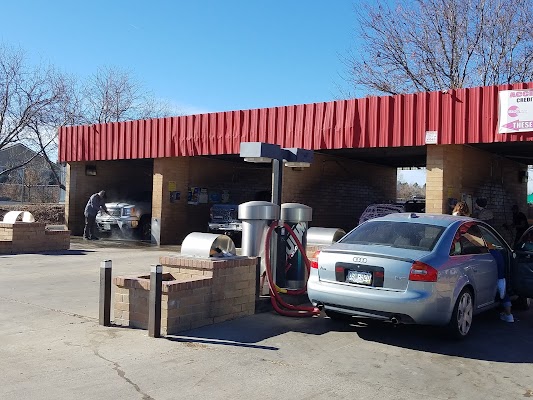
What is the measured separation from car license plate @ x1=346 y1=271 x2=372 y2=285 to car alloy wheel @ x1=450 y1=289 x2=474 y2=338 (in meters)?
1.05

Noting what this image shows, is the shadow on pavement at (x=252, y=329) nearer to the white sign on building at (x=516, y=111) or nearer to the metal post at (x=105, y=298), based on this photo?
the metal post at (x=105, y=298)

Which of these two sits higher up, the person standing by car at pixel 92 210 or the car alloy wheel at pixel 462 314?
the person standing by car at pixel 92 210

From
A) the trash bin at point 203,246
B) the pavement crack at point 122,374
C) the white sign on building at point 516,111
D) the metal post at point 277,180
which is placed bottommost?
the pavement crack at point 122,374

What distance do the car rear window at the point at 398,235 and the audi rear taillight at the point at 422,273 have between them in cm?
46

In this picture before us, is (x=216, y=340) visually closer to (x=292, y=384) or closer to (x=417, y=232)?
(x=292, y=384)

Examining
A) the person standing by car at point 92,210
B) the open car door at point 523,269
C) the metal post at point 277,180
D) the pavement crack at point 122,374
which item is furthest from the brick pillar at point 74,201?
the open car door at point 523,269

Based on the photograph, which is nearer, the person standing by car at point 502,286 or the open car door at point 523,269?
the open car door at point 523,269

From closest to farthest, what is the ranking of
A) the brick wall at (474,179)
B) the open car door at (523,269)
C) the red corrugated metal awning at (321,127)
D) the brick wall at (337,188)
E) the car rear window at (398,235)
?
the car rear window at (398,235), the open car door at (523,269), the red corrugated metal awning at (321,127), the brick wall at (474,179), the brick wall at (337,188)

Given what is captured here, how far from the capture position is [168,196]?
755 inches

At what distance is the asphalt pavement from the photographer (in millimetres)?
4738

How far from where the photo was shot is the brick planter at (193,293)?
645cm

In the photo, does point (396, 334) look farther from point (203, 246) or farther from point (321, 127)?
point (321, 127)

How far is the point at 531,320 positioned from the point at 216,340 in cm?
475

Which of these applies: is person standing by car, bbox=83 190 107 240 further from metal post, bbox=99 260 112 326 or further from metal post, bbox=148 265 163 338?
metal post, bbox=148 265 163 338
